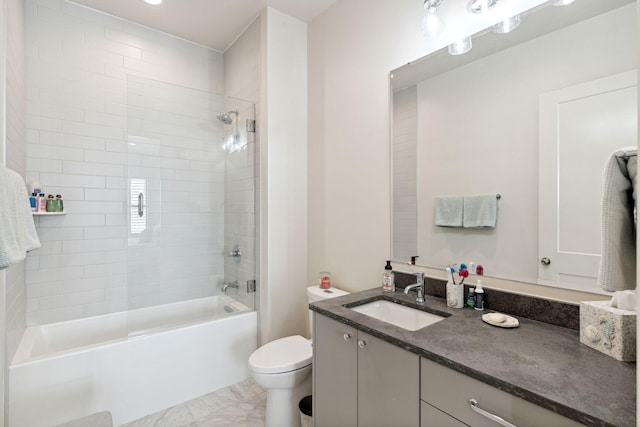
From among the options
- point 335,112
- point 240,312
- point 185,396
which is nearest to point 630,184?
point 335,112

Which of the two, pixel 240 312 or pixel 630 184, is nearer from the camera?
pixel 630 184

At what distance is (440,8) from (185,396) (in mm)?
2863

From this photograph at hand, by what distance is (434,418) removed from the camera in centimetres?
99

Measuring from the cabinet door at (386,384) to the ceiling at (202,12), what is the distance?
2399mm

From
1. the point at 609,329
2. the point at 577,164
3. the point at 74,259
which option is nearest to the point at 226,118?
the point at 74,259

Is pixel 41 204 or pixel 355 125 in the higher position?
pixel 355 125

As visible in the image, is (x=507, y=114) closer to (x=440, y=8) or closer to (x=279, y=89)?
(x=440, y=8)

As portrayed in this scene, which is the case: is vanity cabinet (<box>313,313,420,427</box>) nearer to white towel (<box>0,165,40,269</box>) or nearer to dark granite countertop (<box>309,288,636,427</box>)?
dark granite countertop (<box>309,288,636,427</box>)

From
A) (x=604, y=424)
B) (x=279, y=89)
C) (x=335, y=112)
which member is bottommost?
(x=604, y=424)

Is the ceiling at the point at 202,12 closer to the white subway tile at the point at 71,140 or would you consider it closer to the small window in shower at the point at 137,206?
the white subway tile at the point at 71,140

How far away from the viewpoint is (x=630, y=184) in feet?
3.17

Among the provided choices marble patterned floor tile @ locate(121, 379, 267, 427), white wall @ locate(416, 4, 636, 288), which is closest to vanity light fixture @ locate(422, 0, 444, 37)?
white wall @ locate(416, 4, 636, 288)

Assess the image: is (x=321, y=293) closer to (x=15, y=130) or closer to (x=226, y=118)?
(x=226, y=118)

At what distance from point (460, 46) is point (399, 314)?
1.41 meters
